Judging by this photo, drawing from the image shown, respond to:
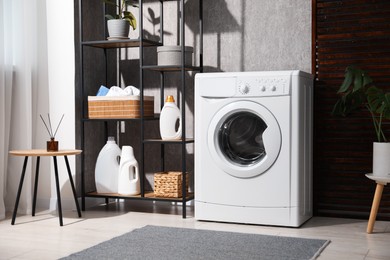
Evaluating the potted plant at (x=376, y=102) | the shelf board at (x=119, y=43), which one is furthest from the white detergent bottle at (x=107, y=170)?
the potted plant at (x=376, y=102)

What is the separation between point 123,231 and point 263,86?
3.68 feet

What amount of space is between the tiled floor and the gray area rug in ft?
0.34

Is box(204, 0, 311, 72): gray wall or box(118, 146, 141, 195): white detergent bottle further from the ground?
box(204, 0, 311, 72): gray wall

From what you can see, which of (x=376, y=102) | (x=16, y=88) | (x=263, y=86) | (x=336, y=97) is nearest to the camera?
(x=376, y=102)

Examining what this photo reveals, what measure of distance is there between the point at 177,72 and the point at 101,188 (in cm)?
97

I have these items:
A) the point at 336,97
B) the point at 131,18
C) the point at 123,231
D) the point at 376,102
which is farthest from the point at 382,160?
the point at 131,18

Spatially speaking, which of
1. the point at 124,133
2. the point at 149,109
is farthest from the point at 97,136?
the point at 149,109

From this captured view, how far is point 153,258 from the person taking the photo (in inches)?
98.4

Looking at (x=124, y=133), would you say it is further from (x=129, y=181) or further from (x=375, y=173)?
(x=375, y=173)

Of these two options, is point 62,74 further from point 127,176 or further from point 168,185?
point 168,185

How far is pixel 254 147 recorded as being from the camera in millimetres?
3305

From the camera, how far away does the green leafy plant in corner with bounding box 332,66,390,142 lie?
302 cm

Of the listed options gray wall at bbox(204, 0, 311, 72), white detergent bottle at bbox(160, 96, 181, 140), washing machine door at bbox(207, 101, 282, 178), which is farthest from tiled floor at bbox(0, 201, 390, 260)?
gray wall at bbox(204, 0, 311, 72)

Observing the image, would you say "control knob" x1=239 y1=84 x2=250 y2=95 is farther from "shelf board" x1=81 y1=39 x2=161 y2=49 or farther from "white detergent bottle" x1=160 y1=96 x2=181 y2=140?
"shelf board" x1=81 y1=39 x2=161 y2=49
